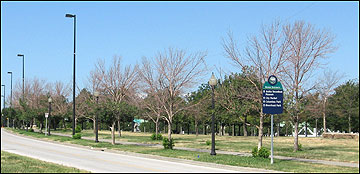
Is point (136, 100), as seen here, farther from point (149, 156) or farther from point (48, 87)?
point (48, 87)

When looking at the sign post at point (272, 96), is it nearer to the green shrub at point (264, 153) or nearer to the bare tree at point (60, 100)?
the green shrub at point (264, 153)

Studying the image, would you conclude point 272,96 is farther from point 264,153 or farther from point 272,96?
point 264,153

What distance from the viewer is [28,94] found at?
243 ft

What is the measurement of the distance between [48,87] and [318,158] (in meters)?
60.7

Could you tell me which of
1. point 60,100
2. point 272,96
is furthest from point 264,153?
point 60,100

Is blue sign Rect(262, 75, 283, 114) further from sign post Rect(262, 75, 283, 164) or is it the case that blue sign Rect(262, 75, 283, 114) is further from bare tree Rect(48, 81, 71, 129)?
bare tree Rect(48, 81, 71, 129)

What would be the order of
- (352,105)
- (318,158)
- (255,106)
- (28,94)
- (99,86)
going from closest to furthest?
(352,105) → (318,158) → (255,106) → (99,86) → (28,94)

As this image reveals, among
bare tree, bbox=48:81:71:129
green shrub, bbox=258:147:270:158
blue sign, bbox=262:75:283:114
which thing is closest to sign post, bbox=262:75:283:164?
blue sign, bbox=262:75:283:114

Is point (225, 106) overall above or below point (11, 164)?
above

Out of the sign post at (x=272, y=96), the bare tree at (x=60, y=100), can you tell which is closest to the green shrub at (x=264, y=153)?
the sign post at (x=272, y=96)

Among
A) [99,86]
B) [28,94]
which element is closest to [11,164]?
[99,86]

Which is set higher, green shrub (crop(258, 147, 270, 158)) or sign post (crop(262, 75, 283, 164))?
sign post (crop(262, 75, 283, 164))

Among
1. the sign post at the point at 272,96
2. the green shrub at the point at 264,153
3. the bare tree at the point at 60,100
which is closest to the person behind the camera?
the sign post at the point at 272,96

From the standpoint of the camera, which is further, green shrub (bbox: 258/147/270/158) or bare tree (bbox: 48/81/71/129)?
bare tree (bbox: 48/81/71/129)
